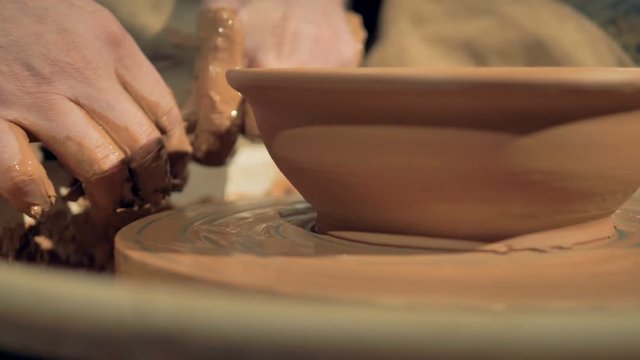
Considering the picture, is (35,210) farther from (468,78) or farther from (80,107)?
(468,78)

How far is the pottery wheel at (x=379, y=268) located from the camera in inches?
22.4

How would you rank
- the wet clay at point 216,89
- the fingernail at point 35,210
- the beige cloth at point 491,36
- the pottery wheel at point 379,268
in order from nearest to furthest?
the pottery wheel at point 379,268 → the fingernail at point 35,210 → the wet clay at point 216,89 → the beige cloth at point 491,36

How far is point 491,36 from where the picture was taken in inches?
87.3

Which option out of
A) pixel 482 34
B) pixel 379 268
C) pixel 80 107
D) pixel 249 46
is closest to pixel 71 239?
pixel 80 107

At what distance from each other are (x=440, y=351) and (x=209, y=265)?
0.33 meters

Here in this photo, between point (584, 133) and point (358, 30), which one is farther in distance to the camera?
point (358, 30)

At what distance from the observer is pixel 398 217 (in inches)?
30.2

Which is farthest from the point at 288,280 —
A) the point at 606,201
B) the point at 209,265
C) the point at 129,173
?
the point at 129,173

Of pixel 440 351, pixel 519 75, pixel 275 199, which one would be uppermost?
pixel 519 75

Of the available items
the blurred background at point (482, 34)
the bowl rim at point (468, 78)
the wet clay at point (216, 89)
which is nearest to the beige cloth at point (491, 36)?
the blurred background at point (482, 34)

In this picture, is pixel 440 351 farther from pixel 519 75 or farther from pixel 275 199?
pixel 275 199

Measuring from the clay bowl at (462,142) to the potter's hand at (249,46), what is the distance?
0.39 metres

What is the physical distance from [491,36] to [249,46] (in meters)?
1.06

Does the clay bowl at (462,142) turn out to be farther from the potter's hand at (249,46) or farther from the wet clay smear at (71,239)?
the wet clay smear at (71,239)
